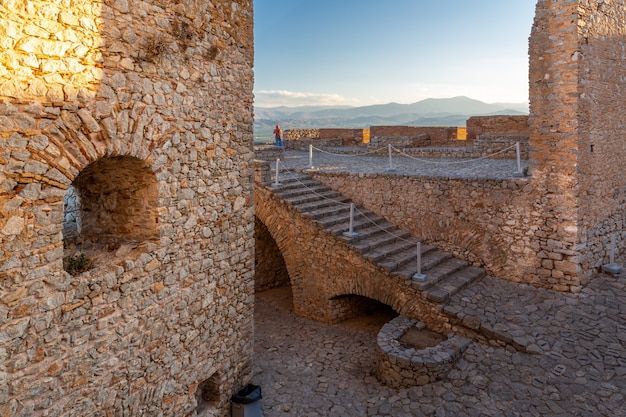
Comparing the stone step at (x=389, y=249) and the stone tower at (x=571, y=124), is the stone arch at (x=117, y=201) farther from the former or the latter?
the stone tower at (x=571, y=124)

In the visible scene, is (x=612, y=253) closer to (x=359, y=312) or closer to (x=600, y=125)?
(x=600, y=125)

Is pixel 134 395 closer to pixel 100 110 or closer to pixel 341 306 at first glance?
pixel 100 110

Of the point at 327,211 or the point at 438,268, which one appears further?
the point at 327,211

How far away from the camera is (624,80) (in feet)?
30.9

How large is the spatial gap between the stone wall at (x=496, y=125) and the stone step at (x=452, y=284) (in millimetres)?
8882

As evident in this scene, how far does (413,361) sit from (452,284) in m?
2.33

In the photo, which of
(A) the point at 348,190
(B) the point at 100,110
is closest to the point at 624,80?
(A) the point at 348,190

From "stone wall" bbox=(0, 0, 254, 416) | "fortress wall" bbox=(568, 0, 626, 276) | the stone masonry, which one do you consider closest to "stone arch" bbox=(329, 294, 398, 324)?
the stone masonry

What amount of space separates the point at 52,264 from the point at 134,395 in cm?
178

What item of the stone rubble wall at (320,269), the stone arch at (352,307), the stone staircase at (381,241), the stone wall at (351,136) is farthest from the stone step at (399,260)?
the stone wall at (351,136)

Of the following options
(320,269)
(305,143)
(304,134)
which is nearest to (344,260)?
(320,269)

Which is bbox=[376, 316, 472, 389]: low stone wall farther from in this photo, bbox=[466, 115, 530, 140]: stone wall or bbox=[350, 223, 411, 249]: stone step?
bbox=[466, 115, 530, 140]: stone wall

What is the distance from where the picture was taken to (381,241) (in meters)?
10.1

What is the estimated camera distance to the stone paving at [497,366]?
639 centimetres
